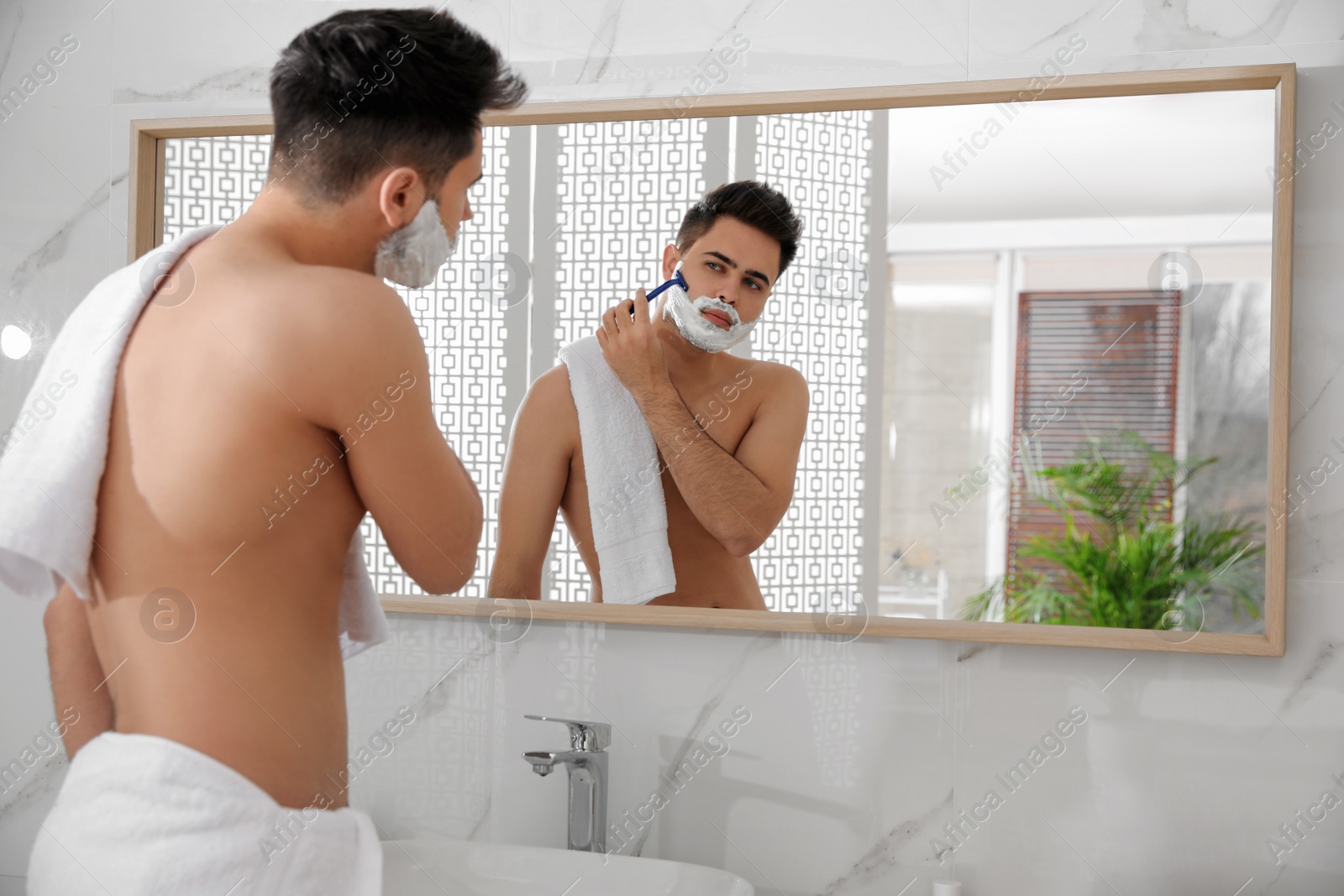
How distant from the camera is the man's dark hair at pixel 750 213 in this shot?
1.26m

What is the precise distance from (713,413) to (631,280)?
0.20 meters

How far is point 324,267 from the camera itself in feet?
2.56

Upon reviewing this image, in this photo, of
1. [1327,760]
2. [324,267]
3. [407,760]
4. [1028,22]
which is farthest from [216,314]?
[1327,760]

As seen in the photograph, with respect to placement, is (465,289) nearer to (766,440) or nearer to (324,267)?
(766,440)

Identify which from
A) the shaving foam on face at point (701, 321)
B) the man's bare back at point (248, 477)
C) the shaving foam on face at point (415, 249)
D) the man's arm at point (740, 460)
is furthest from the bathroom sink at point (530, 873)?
the shaving foam on face at point (415, 249)

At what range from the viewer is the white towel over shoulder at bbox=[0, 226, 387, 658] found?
2.43 ft

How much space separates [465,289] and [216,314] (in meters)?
0.64

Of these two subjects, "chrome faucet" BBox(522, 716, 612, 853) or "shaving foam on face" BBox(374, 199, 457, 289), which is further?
"chrome faucet" BBox(522, 716, 612, 853)

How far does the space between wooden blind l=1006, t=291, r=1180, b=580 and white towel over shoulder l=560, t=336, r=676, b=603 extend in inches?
16.2

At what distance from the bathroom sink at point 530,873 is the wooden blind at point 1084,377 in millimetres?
515

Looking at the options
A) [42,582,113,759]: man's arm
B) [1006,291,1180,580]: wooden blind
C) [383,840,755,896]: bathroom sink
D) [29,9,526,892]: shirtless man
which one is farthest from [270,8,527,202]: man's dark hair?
[383,840,755,896]: bathroom sink

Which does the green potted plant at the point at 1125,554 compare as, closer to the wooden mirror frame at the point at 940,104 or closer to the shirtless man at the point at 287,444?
the wooden mirror frame at the point at 940,104

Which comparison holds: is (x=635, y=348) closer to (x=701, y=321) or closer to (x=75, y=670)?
(x=701, y=321)

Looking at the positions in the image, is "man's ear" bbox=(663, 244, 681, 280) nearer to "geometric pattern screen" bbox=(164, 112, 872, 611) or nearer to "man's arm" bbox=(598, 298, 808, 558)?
"geometric pattern screen" bbox=(164, 112, 872, 611)
